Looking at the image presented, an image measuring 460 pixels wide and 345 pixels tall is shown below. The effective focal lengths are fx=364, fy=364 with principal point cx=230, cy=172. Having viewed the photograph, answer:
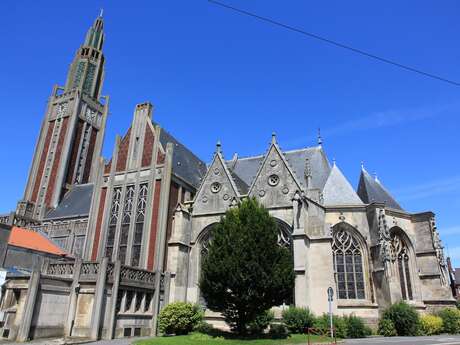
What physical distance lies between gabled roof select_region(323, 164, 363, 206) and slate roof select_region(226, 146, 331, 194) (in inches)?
39.9

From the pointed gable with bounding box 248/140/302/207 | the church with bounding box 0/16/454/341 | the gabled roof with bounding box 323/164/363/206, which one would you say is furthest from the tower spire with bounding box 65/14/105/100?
the gabled roof with bounding box 323/164/363/206

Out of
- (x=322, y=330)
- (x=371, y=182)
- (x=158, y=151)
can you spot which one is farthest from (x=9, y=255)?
(x=371, y=182)

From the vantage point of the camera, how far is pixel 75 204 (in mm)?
42219

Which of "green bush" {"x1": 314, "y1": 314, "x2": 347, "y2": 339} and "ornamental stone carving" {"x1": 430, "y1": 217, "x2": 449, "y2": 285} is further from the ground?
"ornamental stone carving" {"x1": 430, "y1": 217, "x2": 449, "y2": 285}

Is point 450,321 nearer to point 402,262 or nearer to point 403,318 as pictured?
point 403,318

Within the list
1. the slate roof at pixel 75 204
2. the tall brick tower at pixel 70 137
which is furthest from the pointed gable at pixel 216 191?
the tall brick tower at pixel 70 137

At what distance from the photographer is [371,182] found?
32.0 metres

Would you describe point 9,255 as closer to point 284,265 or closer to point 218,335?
point 218,335

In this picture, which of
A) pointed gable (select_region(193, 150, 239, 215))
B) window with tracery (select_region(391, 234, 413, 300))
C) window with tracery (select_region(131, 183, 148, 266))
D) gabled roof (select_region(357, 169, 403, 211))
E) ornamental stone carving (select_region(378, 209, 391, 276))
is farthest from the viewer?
pointed gable (select_region(193, 150, 239, 215))

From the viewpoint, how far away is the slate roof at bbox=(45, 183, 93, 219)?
1559 inches

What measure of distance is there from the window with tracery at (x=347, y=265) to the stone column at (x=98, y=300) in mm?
16175

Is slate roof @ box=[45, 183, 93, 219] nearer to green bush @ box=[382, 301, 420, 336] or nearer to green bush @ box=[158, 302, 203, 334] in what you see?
green bush @ box=[158, 302, 203, 334]

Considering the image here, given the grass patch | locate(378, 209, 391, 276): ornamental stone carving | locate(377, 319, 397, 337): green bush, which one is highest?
locate(378, 209, 391, 276): ornamental stone carving

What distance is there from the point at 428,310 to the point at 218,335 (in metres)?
17.1
